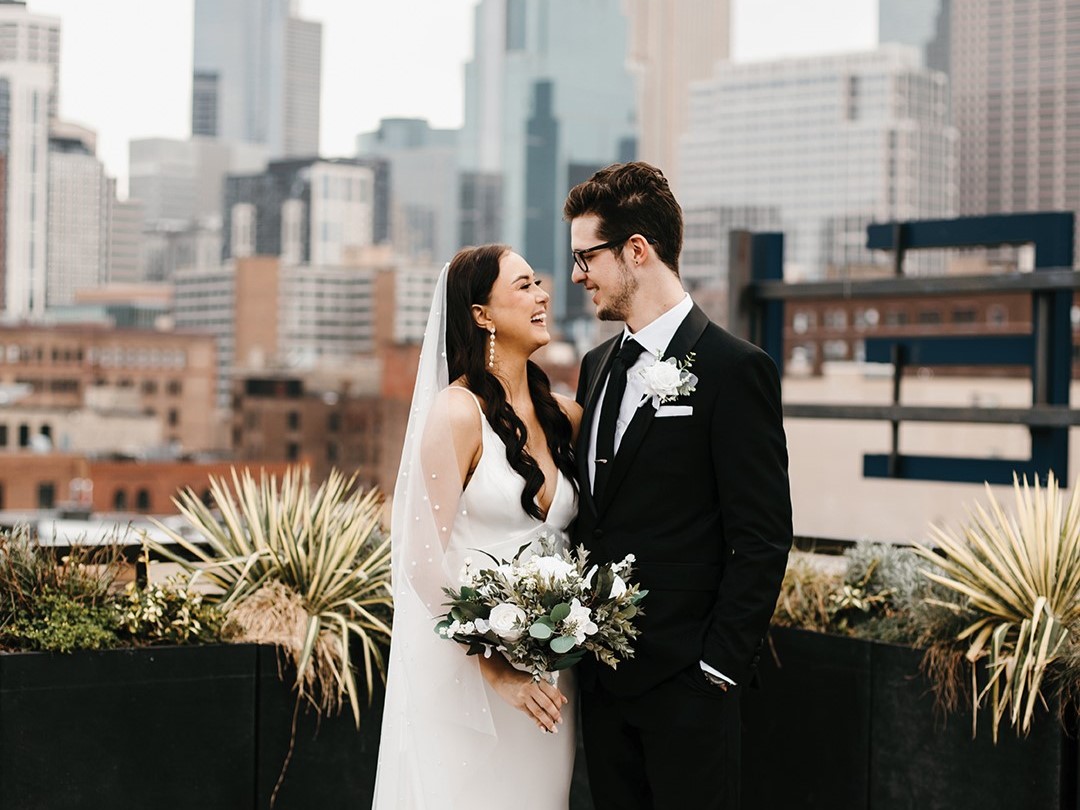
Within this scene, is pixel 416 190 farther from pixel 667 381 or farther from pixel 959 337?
pixel 667 381

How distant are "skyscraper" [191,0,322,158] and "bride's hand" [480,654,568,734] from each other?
180m

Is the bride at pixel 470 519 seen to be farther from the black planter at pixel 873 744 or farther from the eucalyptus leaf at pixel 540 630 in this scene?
the black planter at pixel 873 744

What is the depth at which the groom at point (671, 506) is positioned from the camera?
2.82 metres

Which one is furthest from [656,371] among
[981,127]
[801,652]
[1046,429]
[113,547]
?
[981,127]

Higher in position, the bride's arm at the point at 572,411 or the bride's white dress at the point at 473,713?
the bride's arm at the point at 572,411

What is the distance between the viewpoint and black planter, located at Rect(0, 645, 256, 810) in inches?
139

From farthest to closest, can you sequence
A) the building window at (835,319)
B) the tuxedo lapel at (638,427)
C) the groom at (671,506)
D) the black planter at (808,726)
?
1. the building window at (835,319)
2. the black planter at (808,726)
3. the tuxedo lapel at (638,427)
4. the groom at (671,506)

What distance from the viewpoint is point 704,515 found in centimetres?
291

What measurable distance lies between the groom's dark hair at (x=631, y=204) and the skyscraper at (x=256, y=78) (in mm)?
180035

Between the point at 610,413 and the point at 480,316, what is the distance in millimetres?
448

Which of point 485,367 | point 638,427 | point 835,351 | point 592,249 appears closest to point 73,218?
point 835,351

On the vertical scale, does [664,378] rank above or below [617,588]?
above

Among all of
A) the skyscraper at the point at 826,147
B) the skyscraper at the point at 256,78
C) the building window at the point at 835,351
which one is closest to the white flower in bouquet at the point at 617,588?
the building window at the point at 835,351

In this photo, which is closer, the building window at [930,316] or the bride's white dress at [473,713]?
the bride's white dress at [473,713]
